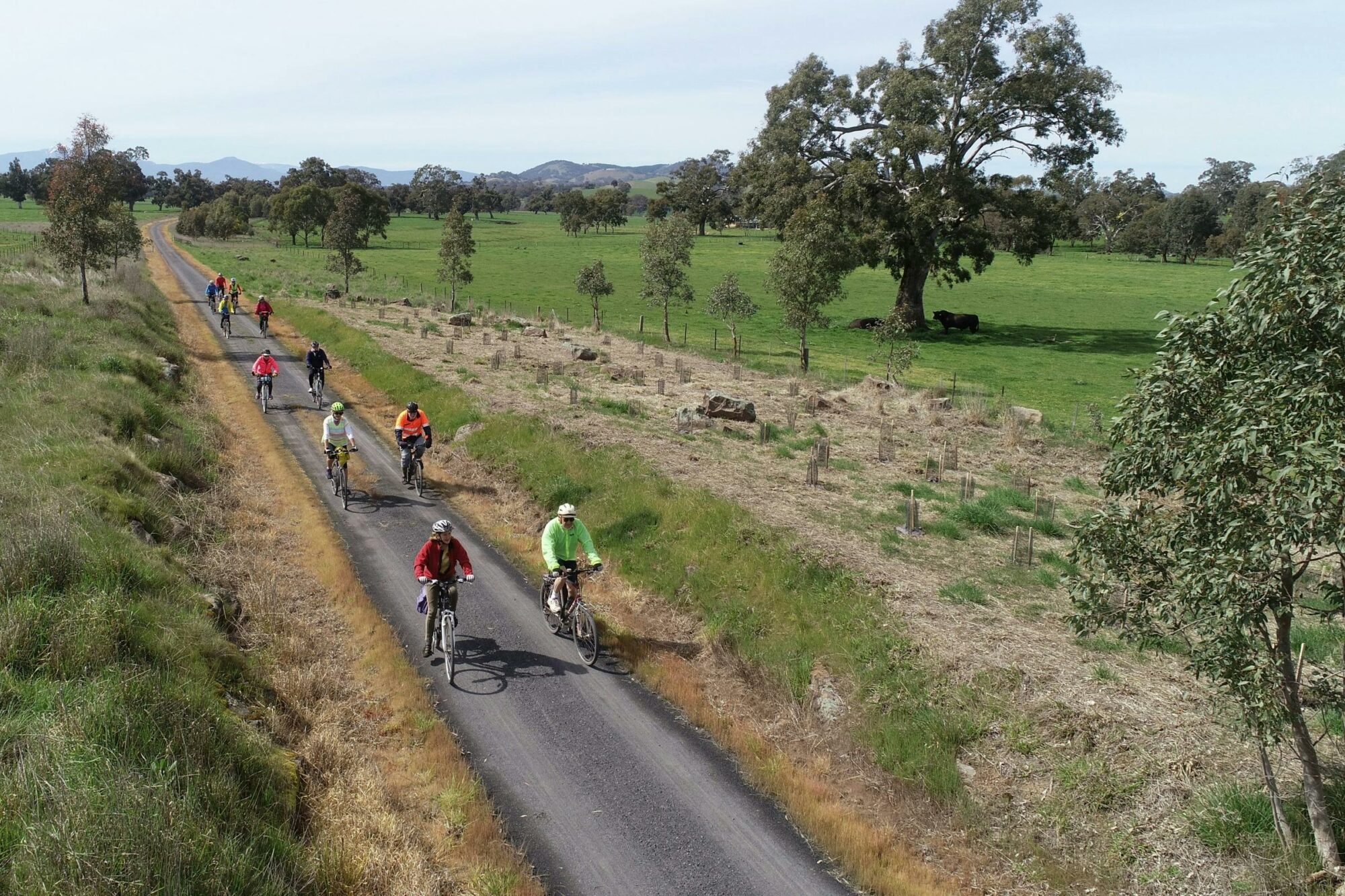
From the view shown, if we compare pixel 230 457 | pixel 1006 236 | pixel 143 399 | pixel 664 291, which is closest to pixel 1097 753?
pixel 230 457

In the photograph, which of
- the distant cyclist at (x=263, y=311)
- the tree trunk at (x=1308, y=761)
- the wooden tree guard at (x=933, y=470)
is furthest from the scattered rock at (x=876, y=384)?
the distant cyclist at (x=263, y=311)

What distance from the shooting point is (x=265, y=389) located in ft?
93.5

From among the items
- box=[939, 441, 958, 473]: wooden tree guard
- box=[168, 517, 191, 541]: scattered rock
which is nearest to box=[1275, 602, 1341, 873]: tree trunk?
box=[939, 441, 958, 473]: wooden tree guard

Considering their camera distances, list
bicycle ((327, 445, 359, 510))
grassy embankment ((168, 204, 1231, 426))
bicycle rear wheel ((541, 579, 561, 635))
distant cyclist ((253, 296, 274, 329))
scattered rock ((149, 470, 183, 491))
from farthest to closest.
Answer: grassy embankment ((168, 204, 1231, 426)) < distant cyclist ((253, 296, 274, 329)) < bicycle ((327, 445, 359, 510)) < scattered rock ((149, 470, 183, 491)) < bicycle rear wheel ((541, 579, 561, 635))

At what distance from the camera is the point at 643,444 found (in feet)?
78.9

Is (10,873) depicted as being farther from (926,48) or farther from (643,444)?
(926,48)

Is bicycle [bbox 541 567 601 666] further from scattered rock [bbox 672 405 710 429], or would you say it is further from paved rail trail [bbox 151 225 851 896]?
scattered rock [bbox 672 405 710 429]

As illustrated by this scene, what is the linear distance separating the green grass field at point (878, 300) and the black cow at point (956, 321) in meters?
1.15

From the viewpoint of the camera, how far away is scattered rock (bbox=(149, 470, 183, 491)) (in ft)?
57.8

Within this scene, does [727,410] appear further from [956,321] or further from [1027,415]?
[956,321]

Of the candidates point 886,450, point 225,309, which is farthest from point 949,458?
point 225,309

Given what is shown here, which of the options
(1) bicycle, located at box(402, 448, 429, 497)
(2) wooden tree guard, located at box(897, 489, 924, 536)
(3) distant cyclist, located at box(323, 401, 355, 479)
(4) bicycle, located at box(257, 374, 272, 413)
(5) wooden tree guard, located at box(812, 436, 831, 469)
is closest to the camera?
(2) wooden tree guard, located at box(897, 489, 924, 536)

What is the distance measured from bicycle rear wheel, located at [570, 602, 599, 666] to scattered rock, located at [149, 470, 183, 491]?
980 centimetres

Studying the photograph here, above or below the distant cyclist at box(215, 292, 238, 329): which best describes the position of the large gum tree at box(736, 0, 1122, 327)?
above
